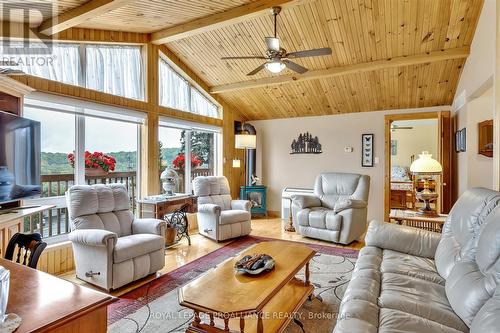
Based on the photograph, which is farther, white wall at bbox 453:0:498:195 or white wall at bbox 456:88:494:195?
white wall at bbox 456:88:494:195

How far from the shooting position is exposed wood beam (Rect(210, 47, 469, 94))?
12.9ft

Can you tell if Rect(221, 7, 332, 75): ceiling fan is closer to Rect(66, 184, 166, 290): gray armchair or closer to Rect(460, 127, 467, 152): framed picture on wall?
Rect(66, 184, 166, 290): gray armchair

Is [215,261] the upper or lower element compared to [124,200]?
lower

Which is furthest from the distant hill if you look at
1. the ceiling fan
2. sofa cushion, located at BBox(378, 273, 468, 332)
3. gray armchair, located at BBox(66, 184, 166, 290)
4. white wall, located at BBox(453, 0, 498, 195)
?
white wall, located at BBox(453, 0, 498, 195)

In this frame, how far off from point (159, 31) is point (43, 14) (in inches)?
62.5

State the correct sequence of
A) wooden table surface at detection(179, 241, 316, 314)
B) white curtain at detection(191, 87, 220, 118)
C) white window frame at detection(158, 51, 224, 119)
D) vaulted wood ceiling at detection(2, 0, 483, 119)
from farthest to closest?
1. white curtain at detection(191, 87, 220, 118)
2. white window frame at detection(158, 51, 224, 119)
3. vaulted wood ceiling at detection(2, 0, 483, 119)
4. wooden table surface at detection(179, 241, 316, 314)

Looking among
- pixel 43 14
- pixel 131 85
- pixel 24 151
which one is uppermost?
pixel 43 14

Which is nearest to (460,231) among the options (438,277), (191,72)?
(438,277)

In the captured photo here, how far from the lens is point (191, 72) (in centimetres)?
541

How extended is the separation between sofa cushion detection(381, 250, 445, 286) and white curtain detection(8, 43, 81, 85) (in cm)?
388

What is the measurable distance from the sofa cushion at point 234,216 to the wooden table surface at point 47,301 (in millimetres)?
3308

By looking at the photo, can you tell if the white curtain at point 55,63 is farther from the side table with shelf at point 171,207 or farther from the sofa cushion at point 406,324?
the sofa cushion at point 406,324

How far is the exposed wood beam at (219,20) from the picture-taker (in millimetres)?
3363

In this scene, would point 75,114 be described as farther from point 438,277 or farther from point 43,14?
point 438,277
